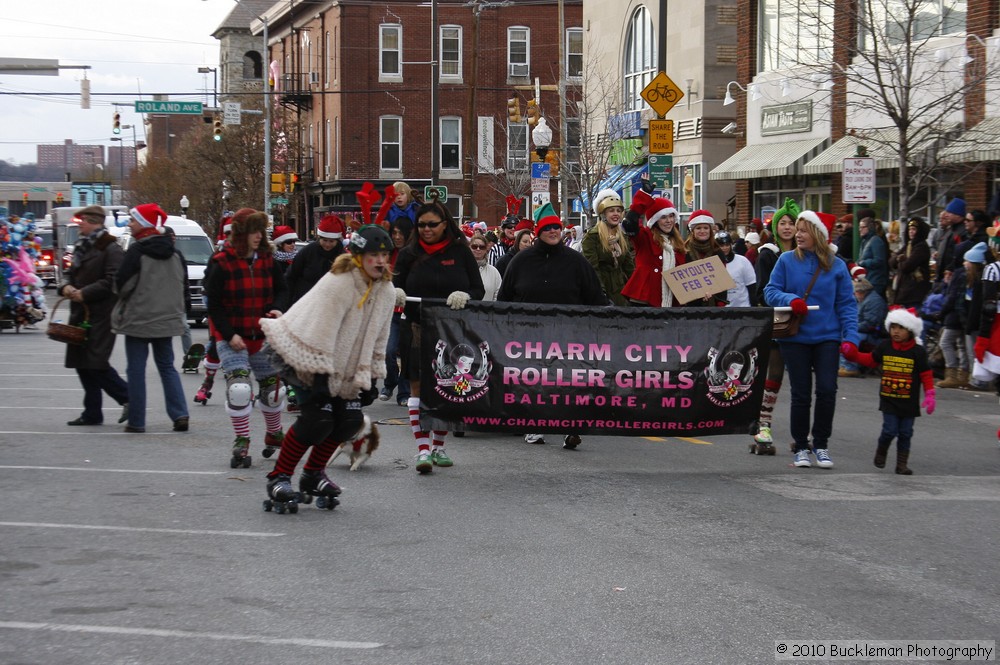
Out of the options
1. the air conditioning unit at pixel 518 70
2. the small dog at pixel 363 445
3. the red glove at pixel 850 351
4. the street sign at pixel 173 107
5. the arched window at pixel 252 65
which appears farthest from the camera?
the arched window at pixel 252 65

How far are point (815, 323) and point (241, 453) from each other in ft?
15.2

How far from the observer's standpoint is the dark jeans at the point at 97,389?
12.2 meters

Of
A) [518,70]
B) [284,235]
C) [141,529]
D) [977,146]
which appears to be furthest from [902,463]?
[518,70]

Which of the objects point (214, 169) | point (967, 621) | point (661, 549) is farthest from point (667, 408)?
point (214, 169)

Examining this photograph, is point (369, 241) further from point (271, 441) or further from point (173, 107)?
point (173, 107)

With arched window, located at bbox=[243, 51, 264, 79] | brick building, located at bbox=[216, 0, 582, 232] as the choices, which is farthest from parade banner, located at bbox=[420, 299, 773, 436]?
arched window, located at bbox=[243, 51, 264, 79]

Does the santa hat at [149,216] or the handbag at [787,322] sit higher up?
the santa hat at [149,216]

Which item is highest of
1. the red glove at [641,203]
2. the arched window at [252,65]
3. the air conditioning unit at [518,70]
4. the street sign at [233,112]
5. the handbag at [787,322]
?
the arched window at [252,65]

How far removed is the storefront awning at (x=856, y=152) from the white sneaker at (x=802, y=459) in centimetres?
1388

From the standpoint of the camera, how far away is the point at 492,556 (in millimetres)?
6918

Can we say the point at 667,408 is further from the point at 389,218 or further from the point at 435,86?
the point at 435,86

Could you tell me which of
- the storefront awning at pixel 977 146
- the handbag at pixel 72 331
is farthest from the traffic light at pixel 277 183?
the handbag at pixel 72 331

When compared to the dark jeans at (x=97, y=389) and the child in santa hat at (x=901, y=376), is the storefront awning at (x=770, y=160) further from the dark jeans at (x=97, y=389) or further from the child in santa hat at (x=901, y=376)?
the dark jeans at (x=97, y=389)

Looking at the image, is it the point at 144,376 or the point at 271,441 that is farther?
the point at 144,376
